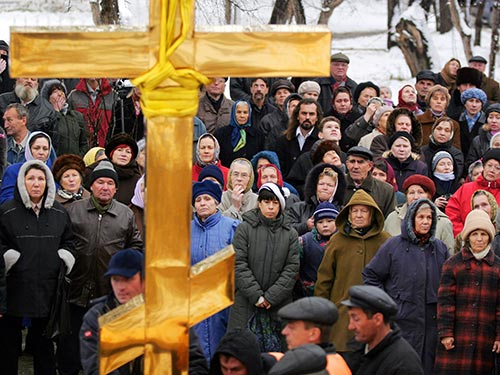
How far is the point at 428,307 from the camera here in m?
9.08

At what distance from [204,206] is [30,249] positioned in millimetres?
1344

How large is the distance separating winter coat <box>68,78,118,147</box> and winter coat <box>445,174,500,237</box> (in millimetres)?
4254

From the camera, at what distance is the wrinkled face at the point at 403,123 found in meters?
12.1

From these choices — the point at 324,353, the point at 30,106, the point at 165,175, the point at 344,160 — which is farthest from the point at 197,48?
the point at 30,106

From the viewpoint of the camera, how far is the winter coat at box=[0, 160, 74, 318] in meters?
8.98

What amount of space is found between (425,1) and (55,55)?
2352 cm

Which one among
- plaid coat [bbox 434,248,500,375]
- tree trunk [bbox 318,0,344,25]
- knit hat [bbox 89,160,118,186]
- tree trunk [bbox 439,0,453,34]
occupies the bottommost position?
plaid coat [bbox 434,248,500,375]

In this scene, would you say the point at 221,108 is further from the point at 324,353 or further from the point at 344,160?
the point at 324,353

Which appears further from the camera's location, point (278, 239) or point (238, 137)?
point (238, 137)

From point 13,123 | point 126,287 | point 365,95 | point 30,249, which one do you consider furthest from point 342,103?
point 126,287

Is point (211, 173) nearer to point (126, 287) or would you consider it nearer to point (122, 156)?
point (122, 156)

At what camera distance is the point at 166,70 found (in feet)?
16.5

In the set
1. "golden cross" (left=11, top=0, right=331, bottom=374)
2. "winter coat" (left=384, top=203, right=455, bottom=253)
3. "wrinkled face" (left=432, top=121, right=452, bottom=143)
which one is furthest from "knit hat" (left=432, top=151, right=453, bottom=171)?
"golden cross" (left=11, top=0, right=331, bottom=374)

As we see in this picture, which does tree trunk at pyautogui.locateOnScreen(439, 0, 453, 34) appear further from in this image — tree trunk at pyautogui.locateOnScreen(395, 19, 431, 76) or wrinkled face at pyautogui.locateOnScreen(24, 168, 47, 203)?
wrinkled face at pyautogui.locateOnScreen(24, 168, 47, 203)
